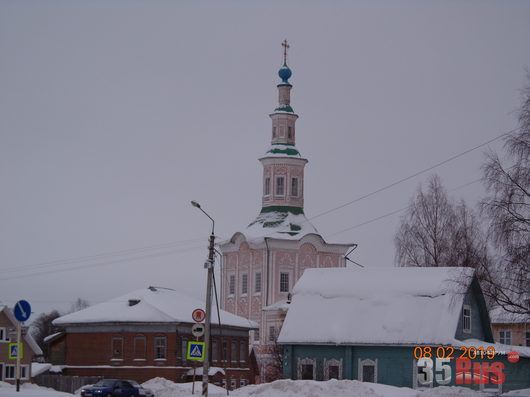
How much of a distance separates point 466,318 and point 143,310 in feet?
65.8

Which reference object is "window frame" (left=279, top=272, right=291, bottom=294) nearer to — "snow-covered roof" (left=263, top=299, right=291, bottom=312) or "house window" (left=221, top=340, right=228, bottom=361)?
"snow-covered roof" (left=263, top=299, right=291, bottom=312)

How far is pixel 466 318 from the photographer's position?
45000mm

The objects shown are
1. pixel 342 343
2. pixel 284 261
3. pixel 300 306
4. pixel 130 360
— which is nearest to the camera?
pixel 342 343

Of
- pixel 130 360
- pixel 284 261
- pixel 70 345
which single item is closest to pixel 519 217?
pixel 130 360

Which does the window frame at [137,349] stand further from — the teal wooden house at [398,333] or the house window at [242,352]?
the teal wooden house at [398,333]

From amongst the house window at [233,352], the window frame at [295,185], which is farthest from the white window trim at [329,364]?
the window frame at [295,185]

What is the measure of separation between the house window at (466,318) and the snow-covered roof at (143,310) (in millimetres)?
17128

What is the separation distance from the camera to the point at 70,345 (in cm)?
5747

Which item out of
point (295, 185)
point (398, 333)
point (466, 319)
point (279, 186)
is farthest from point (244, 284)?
point (398, 333)

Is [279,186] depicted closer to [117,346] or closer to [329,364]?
[117,346]

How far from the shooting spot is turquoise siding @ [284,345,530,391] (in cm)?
4203

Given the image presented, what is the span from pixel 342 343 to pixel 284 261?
28428 mm

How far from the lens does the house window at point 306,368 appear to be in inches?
1816

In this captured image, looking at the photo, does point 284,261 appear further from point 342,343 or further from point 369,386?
point 369,386
